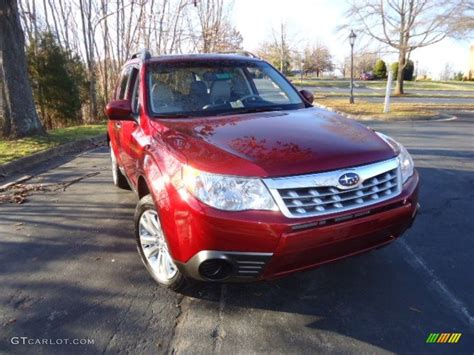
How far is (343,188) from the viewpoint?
2492mm

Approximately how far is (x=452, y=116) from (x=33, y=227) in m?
15.6

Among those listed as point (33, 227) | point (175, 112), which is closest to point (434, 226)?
point (175, 112)

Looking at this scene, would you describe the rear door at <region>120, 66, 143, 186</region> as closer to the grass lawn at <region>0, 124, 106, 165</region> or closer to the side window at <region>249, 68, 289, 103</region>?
the side window at <region>249, 68, 289, 103</region>

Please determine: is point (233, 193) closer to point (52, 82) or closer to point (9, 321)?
point (9, 321)

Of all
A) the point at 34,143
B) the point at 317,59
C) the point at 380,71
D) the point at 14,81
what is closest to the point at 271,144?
the point at 34,143

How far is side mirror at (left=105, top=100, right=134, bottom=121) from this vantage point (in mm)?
3631

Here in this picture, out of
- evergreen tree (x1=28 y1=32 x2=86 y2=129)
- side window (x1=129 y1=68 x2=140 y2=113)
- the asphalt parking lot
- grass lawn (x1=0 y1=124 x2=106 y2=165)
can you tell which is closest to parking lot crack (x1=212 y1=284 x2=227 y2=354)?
the asphalt parking lot

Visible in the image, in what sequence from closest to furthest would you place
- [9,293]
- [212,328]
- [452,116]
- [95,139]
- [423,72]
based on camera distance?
[212,328] → [9,293] → [95,139] → [452,116] → [423,72]

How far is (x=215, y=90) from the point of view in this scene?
391cm

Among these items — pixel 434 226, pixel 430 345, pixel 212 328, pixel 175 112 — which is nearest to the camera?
pixel 430 345

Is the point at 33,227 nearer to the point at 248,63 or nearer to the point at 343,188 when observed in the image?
the point at 248,63

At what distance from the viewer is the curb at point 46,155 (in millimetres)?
6980

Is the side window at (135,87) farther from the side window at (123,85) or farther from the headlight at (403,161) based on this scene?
the headlight at (403,161)

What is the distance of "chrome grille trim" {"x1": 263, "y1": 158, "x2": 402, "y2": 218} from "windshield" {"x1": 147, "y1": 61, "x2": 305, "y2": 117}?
1399 millimetres
